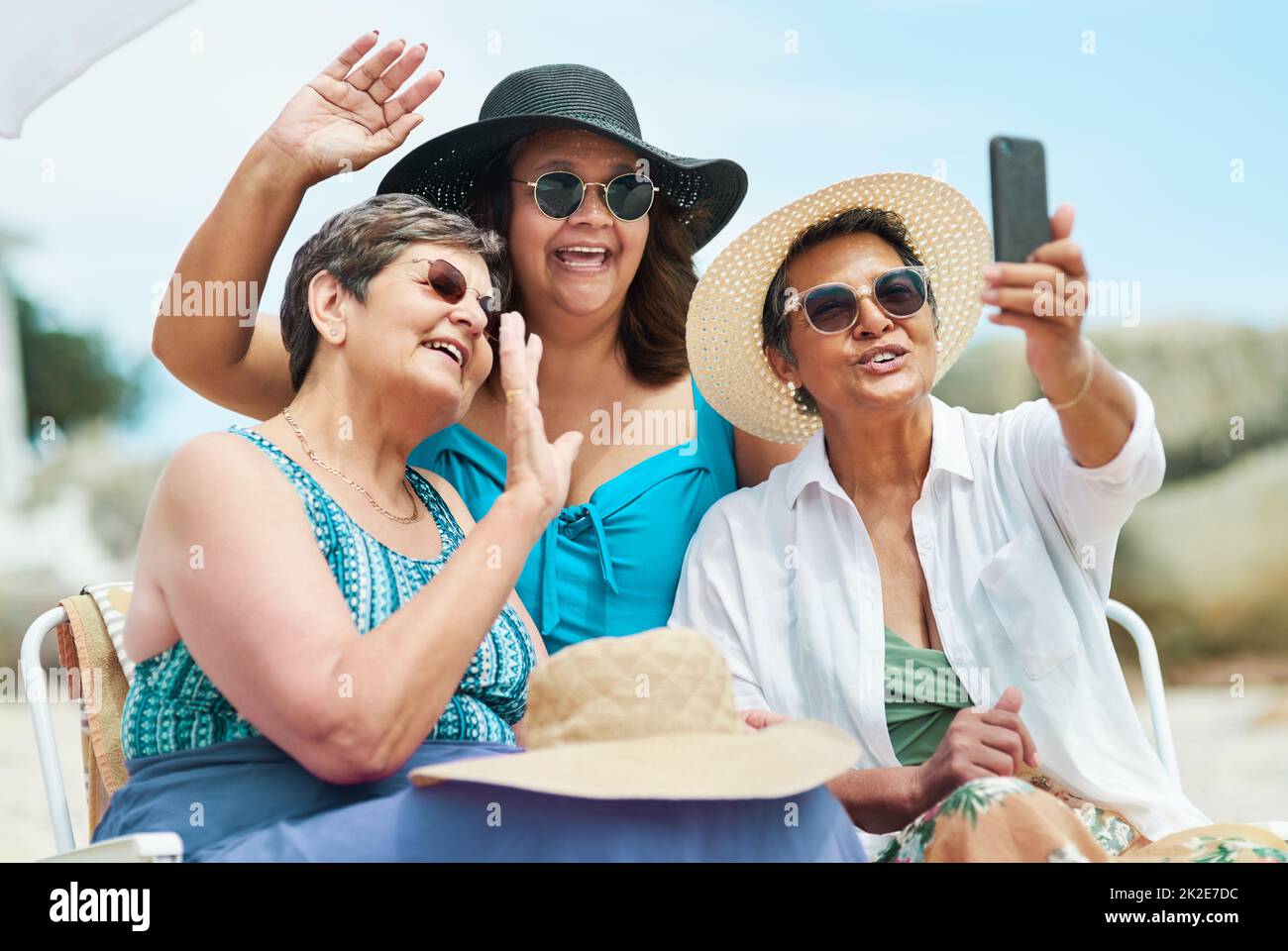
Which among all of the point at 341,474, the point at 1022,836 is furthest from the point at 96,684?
the point at 1022,836

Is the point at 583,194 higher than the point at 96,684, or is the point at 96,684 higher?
the point at 583,194

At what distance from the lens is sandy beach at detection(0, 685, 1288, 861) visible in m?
11.9

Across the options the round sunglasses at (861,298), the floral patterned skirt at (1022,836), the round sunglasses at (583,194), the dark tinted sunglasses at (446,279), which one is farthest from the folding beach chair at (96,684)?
the round sunglasses at (583,194)

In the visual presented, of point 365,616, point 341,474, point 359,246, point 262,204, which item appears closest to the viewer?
point 365,616

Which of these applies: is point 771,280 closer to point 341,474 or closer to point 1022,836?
point 341,474

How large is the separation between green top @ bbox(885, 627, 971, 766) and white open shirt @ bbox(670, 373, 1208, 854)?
35mm

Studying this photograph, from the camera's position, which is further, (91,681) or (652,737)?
(91,681)

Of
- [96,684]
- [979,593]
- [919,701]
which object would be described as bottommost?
[919,701]

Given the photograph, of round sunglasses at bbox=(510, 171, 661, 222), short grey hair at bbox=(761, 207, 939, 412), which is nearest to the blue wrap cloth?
short grey hair at bbox=(761, 207, 939, 412)

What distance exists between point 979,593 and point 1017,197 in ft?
3.27

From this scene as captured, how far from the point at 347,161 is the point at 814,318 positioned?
1.22m

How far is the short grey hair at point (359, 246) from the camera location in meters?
2.71

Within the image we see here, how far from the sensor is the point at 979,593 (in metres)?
2.90

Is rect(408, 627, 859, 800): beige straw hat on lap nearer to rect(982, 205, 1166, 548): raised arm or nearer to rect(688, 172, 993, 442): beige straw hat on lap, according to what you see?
rect(982, 205, 1166, 548): raised arm
